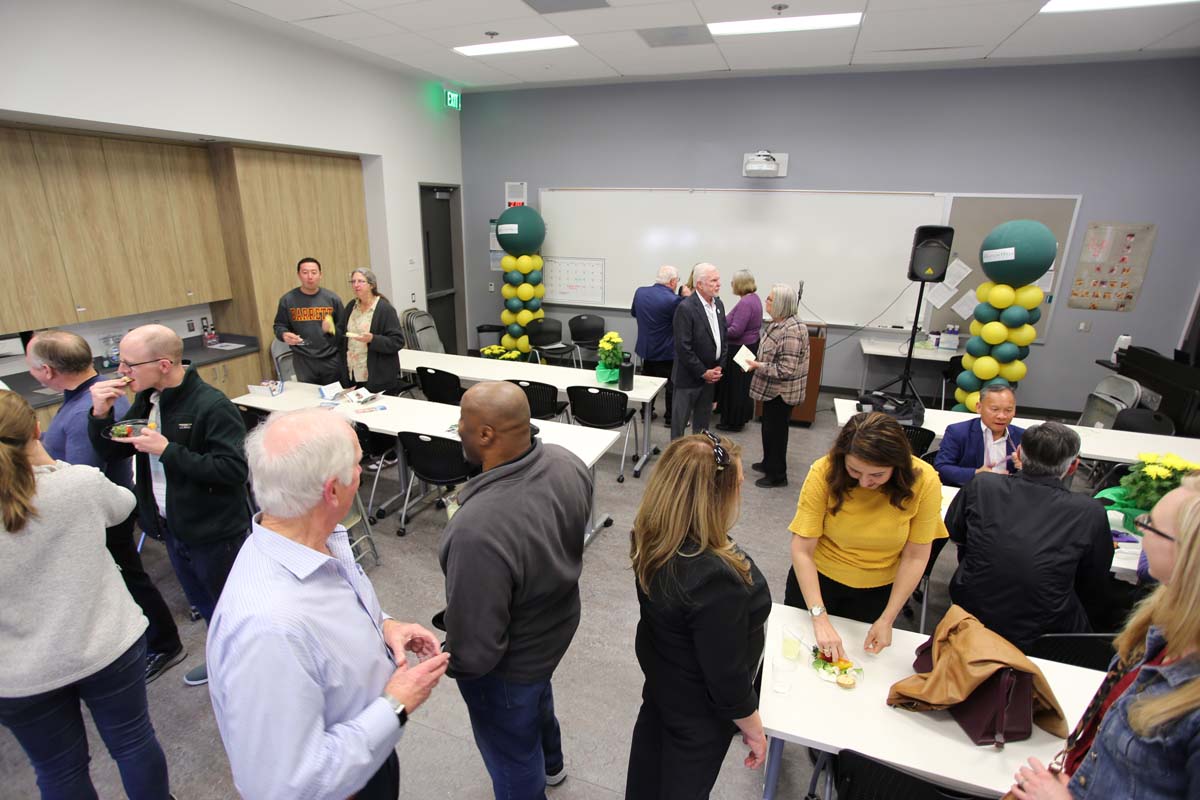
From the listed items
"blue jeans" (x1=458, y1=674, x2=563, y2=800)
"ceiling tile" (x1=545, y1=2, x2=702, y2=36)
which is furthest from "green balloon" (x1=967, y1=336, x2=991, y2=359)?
"blue jeans" (x1=458, y1=674, x2=563, y2=800)

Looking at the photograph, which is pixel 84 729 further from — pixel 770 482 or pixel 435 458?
pixel 770 482

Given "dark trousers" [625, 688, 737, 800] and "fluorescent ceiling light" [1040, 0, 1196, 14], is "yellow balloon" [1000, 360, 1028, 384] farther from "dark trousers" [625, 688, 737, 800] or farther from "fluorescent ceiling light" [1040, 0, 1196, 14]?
"dark trousers" [625, 688, 737, 800]

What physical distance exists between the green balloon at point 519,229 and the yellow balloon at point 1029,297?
16.4 ft

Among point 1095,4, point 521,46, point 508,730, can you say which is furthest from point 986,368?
point 508,730

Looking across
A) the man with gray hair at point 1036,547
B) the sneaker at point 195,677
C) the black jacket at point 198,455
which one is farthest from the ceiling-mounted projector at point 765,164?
the sneaker at point 195,677

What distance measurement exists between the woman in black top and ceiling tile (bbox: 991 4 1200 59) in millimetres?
4937

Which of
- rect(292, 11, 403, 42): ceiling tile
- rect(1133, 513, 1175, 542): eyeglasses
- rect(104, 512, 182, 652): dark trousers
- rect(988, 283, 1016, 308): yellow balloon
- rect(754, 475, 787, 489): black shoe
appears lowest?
rect(754, 475, 787, 489): black shoe

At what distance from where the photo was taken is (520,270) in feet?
23.3

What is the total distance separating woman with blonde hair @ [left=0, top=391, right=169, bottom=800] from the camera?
4.97ft

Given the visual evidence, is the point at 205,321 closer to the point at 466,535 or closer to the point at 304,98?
the point at 304,98

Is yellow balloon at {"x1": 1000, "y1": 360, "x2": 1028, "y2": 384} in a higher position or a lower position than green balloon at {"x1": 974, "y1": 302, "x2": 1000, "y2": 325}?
lower

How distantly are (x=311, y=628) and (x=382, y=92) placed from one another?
6.58 m

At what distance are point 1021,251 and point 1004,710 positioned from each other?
477 cm

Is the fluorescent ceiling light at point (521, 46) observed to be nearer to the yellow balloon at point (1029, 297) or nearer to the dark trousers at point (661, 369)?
the dark trousers at point (661, 369)
